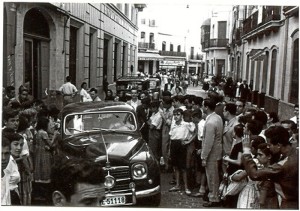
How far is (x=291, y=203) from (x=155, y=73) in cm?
282

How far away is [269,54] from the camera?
15.9 ft

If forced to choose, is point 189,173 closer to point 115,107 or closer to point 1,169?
point 115,107

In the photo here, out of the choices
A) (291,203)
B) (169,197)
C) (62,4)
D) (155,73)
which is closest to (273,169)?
(291,203)

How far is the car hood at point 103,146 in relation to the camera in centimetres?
361

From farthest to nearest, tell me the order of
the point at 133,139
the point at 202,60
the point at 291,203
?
the point at 202,60 → the point at 133,139 → the point at 291,203

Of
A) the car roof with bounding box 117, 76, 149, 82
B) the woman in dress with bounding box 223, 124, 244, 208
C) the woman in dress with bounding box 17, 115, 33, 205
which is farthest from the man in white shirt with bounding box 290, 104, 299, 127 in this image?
the woman in dress with bounding box 17, 115, 33, 205

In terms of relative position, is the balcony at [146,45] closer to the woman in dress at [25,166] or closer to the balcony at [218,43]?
the balcony at [218,43]

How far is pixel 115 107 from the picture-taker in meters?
4.14

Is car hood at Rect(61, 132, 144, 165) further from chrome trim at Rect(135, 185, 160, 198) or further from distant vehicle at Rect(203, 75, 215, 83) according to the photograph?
distant vehicle at Rect(203, 75, 215, 83)

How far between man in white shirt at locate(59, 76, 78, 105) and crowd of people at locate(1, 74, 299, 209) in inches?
0.4

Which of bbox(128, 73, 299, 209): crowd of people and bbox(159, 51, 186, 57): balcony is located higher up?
bbox(159, 51, 186, 57): balcony

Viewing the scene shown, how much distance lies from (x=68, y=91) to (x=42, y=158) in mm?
795

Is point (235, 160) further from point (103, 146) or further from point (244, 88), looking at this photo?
point (244, 88)

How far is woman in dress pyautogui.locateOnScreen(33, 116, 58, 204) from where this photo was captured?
11.8ft
